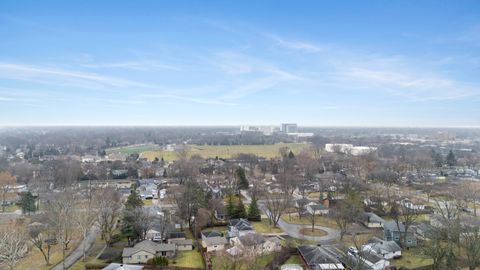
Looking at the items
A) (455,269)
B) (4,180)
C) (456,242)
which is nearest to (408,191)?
(456,242)

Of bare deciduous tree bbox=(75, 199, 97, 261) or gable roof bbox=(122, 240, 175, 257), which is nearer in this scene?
gable roof bbox=(122, 240, 175, 257)

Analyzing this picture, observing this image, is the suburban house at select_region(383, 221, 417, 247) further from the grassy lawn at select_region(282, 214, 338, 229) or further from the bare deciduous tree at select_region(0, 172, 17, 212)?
the bare deciduous tree at select_region(0, 172, 17, 212)

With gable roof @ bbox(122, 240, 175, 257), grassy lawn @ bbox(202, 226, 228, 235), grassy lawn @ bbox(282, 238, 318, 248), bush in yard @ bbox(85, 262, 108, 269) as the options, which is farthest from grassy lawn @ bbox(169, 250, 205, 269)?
grassy lawn @ bbox(282, 238, 318, 248)

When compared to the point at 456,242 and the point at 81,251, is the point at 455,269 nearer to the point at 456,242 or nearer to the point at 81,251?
the point at 456,242

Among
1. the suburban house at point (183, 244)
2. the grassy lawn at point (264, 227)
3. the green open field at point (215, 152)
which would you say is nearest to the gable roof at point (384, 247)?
the grassy lawn at point (264, 227)

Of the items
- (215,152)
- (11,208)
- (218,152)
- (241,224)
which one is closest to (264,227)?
(241,224)

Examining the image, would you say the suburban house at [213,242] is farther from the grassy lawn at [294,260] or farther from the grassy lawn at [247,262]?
the grassy lawn at [294,260]

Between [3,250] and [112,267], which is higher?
[3,250]
